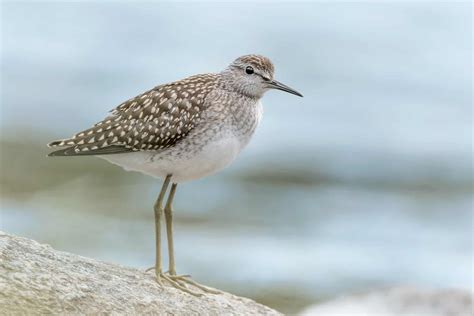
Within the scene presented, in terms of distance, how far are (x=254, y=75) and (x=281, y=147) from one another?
12681mm

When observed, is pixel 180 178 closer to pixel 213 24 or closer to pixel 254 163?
pixel 254 163

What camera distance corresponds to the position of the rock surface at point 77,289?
8.41 meters

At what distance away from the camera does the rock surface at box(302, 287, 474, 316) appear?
13.6 metres

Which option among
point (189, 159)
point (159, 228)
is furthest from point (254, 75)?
point (159, 228)

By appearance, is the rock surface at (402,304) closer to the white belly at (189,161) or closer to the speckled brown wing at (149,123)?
the white belly at (189,161)

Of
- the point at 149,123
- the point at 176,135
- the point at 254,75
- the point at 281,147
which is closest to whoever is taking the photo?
the point at 176,135

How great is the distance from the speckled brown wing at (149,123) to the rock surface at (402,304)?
465 cm

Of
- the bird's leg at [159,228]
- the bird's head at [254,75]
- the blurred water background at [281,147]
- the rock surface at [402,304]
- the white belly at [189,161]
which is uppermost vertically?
the blurred water background at [281,147]

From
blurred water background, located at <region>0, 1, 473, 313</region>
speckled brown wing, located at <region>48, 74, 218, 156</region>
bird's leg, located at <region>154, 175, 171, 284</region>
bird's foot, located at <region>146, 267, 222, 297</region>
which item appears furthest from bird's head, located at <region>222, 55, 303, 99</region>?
blurred water background, located at <region>0, 1, 473, 313</region>

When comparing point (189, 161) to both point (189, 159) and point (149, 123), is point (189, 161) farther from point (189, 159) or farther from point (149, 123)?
point (149, 123)

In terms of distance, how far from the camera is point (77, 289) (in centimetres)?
876

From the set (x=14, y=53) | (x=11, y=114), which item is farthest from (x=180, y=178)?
(x=14, y=53)

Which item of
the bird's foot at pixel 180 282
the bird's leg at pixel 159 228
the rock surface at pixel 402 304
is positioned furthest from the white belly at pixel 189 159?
the rock surface at pixel 402 304

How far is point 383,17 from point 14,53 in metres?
13.8
